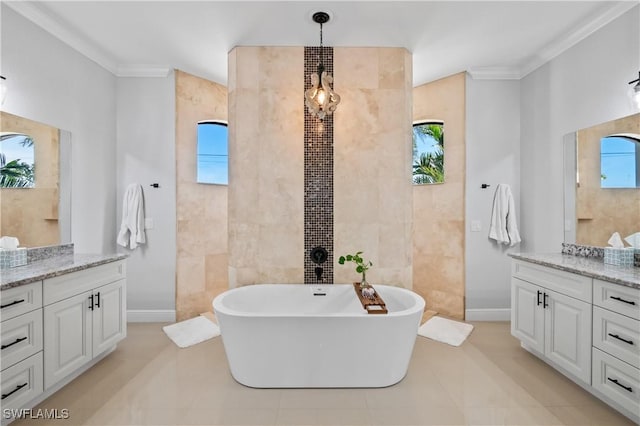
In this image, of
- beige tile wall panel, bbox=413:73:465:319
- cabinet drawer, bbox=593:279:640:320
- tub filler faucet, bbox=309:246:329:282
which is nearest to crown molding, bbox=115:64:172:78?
tub filler faucet, bbox=309:246:329:282

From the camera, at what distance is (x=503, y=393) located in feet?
6.91

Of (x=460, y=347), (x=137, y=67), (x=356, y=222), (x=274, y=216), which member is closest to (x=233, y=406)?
(x=274, y=216)

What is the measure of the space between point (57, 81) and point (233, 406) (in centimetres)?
309

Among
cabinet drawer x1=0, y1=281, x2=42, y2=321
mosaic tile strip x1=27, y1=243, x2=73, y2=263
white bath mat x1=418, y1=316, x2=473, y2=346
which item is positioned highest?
mosaic tile strip x1=27, y1=243, x2=73, y2=263

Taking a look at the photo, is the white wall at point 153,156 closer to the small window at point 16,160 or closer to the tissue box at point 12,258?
the small window at point 16,160

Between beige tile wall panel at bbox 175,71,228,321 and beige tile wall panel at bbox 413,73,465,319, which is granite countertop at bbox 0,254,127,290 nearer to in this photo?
beige tile wall panel at bbox 175,71,228,321

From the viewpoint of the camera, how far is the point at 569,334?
212 cm

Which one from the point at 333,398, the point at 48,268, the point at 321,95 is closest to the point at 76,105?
the point at 48,268

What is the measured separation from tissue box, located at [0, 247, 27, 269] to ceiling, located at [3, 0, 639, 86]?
1848 millimetres

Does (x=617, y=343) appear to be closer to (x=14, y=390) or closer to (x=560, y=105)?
(x=560, y=105)

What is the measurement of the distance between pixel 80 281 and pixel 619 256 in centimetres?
396

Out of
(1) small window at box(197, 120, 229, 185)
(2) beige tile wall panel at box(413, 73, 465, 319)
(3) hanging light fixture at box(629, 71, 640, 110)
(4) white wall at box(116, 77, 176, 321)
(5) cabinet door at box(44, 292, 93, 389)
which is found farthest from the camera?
→ (1) small window at box(197, 120, 229, 185)

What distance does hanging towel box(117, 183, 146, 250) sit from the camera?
10.7 feet

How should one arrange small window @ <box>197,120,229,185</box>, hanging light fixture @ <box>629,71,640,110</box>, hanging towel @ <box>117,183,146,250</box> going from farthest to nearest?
small window @ <box>197,120,229,185</box> → hanging towel @ <box>117,183,146,250</box> → hanging light fixture @ <box>629,71,640,110</box>
